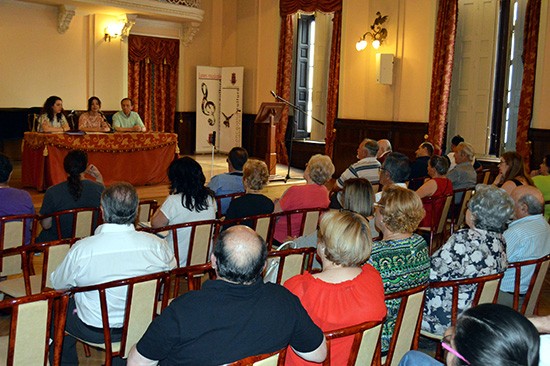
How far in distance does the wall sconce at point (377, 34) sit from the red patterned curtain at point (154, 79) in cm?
459

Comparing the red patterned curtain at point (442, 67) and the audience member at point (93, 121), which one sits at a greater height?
the red patterned curtain at point (442, 67)

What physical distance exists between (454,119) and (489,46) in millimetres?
1307

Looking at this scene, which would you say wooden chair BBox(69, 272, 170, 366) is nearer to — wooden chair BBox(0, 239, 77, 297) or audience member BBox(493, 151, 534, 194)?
wooden chair BBox(0, 239, 77, 297)

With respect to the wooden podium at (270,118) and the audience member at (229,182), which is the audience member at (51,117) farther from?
the audience member at (229,182)

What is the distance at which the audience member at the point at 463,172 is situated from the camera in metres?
6.61

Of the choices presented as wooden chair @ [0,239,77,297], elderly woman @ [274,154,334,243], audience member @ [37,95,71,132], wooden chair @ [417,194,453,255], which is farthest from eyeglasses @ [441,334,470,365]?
audience member @ [37,95,71,132]

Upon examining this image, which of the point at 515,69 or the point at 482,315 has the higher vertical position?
the point at 515,69

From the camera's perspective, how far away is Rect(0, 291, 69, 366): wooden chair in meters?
2.27

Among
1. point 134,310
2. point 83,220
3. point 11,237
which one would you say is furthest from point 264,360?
point 83,220

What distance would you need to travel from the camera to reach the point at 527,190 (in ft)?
14.0

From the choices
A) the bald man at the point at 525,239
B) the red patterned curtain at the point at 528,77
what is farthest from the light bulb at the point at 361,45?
the bald man at the point at 525,239

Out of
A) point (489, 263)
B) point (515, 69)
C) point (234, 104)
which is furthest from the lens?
point (234, 104)

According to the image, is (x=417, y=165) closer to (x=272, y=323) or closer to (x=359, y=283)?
(x=359, y=283)

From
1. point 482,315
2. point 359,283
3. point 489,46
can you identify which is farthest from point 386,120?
point 482,315
